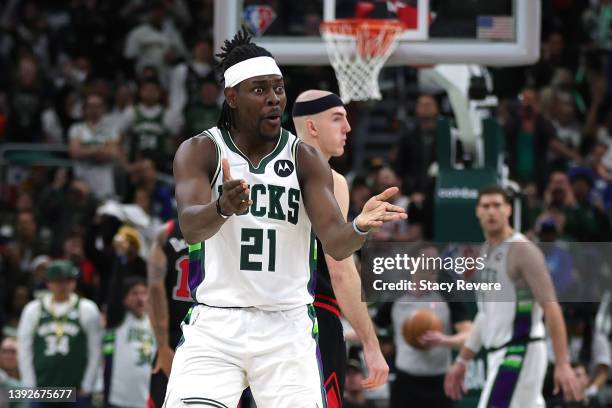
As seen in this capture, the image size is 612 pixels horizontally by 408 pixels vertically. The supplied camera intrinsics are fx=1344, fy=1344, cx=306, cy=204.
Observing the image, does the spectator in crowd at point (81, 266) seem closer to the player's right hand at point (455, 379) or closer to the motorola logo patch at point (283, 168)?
the player's right hand at point (455, 379)

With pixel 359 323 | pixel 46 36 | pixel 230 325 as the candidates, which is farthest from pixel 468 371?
pixel 46 36

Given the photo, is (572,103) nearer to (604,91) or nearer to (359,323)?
(604,91)

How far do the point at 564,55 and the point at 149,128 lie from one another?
18.2ft

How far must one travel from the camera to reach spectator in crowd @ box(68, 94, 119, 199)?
627 inches

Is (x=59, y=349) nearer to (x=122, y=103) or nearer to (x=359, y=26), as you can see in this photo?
(x=359, y=26)

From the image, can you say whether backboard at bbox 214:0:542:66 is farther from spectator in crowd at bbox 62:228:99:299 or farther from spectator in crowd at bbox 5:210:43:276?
spectator in crowd at bbox 5:210:43:276

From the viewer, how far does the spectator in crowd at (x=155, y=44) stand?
1847cm

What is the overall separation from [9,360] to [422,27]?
214 inches

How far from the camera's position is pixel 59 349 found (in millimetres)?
12281

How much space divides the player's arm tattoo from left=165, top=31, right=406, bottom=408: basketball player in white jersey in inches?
106

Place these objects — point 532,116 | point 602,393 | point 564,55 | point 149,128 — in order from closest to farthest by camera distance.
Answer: point 602,393 < point 532,116 < point 149,128 < point 564,55

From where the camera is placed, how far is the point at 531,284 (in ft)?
30.0
